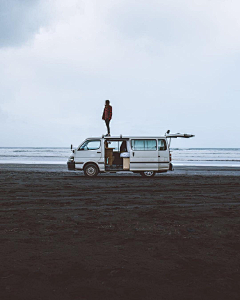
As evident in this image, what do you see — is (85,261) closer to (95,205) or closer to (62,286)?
(62,286)

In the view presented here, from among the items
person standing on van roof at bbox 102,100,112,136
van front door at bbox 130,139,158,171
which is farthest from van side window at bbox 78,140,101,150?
person standing on van roof at bbox 102,100,112,136

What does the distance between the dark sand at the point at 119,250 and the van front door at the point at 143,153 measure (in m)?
7.56

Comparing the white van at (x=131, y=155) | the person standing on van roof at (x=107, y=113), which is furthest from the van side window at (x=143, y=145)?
the person standing on van roof at (x=107, y=113)

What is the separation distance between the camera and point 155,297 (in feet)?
9.67

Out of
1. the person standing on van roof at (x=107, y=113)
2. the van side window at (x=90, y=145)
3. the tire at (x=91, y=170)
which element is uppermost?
the person standing on van roof at (x=107, y=113)

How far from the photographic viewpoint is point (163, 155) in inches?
619

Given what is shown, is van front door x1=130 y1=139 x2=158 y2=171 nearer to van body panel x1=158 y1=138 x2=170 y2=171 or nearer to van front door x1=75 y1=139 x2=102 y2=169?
van body panel x1=158 y1=138 x2=170 y2=171

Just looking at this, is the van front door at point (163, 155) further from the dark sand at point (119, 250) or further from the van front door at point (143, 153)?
the dark sand at point (119, 250)

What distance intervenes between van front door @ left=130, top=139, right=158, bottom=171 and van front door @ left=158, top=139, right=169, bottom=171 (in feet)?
0.66

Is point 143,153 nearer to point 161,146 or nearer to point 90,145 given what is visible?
point 161,146

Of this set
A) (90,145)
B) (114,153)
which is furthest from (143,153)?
(90,145)

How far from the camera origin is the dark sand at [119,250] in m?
A: 3.12

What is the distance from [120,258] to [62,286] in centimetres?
101

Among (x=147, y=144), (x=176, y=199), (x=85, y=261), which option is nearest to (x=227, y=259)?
(x=85, y=261)
